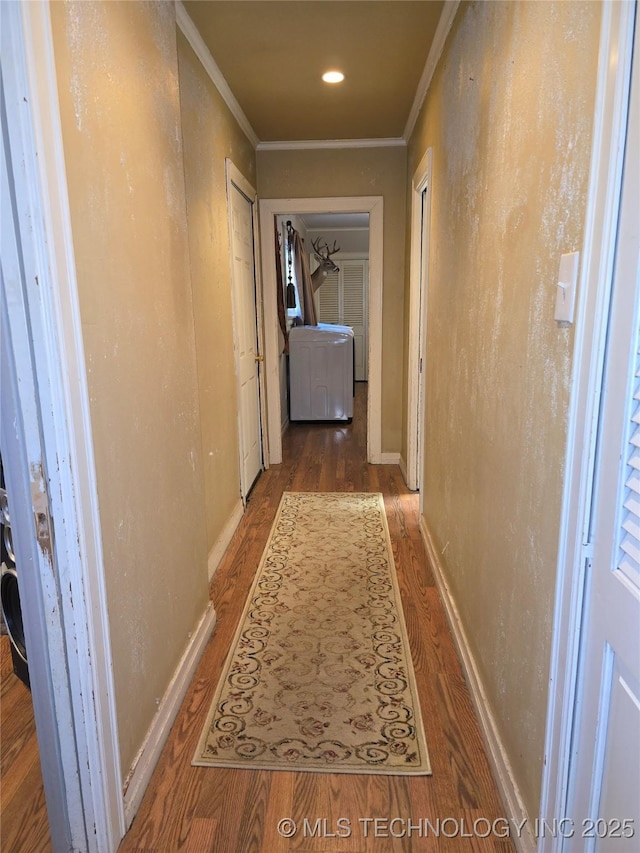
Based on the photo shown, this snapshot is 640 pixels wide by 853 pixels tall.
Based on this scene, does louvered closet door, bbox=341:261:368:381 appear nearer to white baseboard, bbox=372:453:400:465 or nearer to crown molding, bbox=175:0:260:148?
white baseboard, bbox=372:453:400:465

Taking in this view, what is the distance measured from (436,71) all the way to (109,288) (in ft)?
6.98

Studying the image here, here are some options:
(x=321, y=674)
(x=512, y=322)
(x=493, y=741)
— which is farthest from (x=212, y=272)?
(x=493, y=741)

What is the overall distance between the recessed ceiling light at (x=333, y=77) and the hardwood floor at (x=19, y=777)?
306 centimetres

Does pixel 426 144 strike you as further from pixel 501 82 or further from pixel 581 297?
pixel 581 297

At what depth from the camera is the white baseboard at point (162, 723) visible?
1441mm

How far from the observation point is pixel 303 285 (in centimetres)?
637

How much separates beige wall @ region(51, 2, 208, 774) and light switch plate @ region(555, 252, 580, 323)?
1.01 meters

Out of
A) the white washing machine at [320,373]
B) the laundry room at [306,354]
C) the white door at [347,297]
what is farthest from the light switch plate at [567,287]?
the white door at [347,297]

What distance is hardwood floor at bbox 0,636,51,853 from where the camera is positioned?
4.56 ft

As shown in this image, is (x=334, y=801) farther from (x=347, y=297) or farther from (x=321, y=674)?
(x=347, y=297)

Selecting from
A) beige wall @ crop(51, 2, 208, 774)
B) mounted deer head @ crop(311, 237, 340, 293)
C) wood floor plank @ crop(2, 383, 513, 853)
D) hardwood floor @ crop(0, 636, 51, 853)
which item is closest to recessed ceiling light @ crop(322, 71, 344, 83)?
beige wall @ crop(51, 2, 208, 774)

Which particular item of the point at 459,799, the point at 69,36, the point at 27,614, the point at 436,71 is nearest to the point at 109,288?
the point at 69,36

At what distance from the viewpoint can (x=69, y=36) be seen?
3.86 feet

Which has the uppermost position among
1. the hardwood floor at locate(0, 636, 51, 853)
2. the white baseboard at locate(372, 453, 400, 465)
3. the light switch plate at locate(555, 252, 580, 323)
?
the light switch plate at locate(555, 252, 580, 323)
